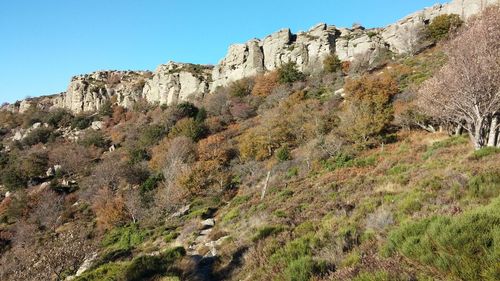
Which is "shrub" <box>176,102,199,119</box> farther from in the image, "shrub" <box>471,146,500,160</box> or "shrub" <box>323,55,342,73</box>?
"shrub" <box>471,146,500,160</box>

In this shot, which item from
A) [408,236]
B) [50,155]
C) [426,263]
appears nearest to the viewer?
A: [426,263]

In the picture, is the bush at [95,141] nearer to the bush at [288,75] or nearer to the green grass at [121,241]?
the bush at [288,75]

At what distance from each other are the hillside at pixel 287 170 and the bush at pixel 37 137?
0.35 m

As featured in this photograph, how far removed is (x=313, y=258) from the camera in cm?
823

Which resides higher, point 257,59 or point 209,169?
point 257,59

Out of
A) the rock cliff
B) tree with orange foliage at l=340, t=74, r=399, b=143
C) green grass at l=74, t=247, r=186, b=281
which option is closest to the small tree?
tree with orange foliage at l=340, t=74, r=399, b=143

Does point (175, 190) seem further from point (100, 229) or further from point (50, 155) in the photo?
point (50, 155)

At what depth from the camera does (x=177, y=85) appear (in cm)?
8956

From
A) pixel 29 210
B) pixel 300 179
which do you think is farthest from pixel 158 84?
pixel 300 179

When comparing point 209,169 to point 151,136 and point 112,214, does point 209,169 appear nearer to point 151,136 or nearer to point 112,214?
point 112,214

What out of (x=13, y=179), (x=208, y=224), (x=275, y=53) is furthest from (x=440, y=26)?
(x=13, y=179)

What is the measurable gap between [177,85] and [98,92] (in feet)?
97.2

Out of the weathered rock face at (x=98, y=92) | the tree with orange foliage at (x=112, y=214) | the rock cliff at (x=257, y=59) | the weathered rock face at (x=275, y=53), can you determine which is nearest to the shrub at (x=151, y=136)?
the tree with orange foliage at (x=112, y=214)

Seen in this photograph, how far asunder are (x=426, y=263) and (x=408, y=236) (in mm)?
1165
